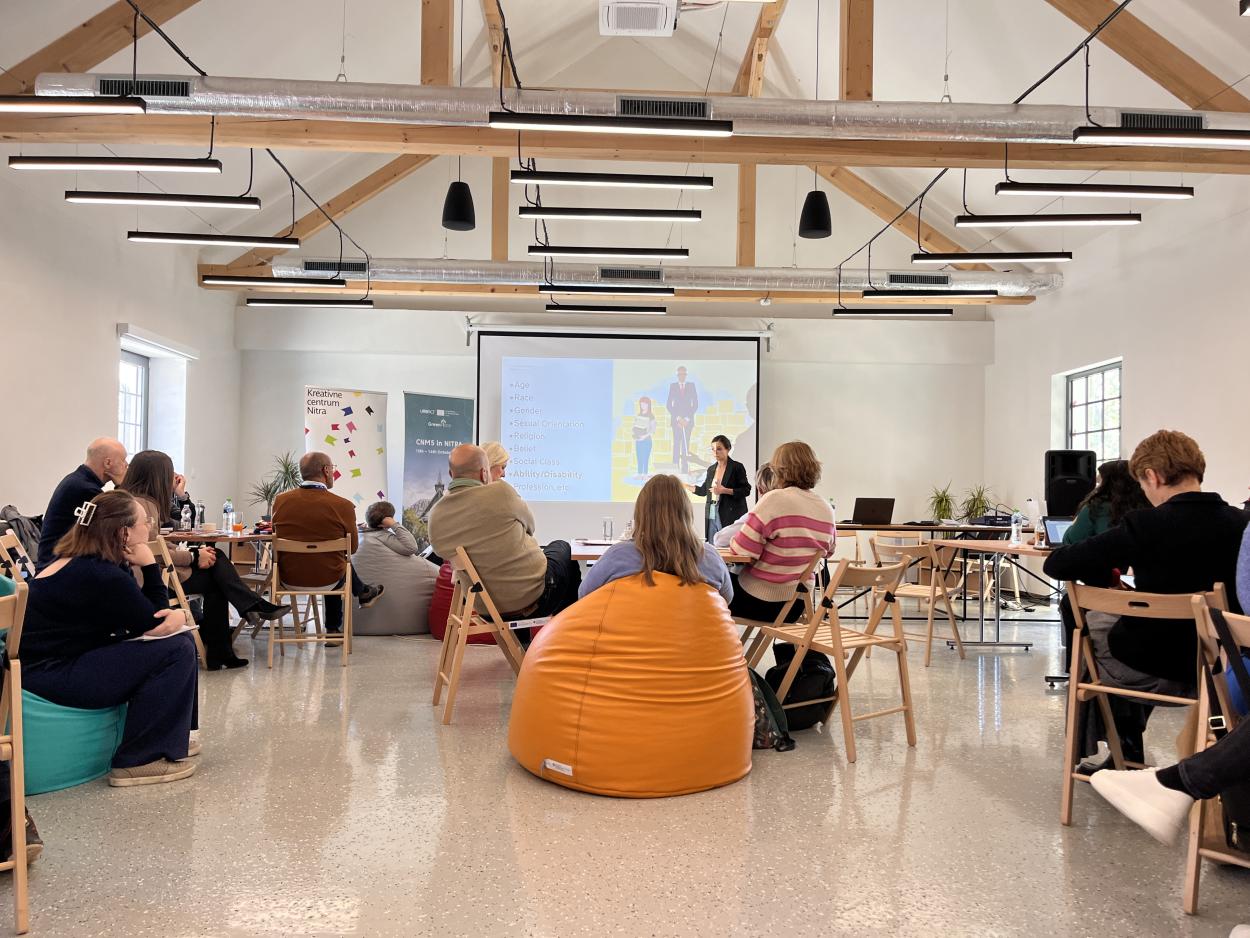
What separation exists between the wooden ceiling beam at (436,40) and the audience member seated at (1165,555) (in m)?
5.56

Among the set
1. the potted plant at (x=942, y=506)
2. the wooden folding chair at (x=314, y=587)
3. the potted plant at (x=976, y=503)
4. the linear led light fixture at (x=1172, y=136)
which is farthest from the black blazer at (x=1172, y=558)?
the potted plant at (x=942, y=506)

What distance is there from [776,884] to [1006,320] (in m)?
10.7

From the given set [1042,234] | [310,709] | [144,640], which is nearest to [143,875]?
[144,640]

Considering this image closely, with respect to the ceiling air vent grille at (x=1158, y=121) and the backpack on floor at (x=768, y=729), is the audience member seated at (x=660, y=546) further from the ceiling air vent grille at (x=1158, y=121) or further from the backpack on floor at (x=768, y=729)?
the ceiling air vent grille at (x=1158, y=121)

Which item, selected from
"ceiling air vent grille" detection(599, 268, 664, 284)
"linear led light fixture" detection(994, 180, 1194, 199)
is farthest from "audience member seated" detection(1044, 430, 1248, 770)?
"ceiling air vent grille" detection(599, 268, 664, 284)

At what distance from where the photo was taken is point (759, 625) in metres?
4.36

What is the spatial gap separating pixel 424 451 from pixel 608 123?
6563 mm

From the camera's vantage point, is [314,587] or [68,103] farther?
[314,587]

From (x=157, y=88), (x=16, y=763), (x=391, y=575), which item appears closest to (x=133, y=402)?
(x=391, y=575)

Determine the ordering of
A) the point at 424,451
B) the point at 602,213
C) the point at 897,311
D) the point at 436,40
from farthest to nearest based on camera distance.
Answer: the point at 424,451 < the point at 897,311 < the point at 602,213 < the point at 436,40

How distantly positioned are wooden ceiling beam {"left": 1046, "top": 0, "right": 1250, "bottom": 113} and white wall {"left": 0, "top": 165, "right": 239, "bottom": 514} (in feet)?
25.5

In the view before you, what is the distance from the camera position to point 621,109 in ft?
19.7

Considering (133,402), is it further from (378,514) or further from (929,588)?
(929,588)

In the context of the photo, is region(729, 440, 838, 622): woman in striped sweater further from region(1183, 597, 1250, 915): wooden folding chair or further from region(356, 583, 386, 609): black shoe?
region(356, 583, 386, 609): black shoe
